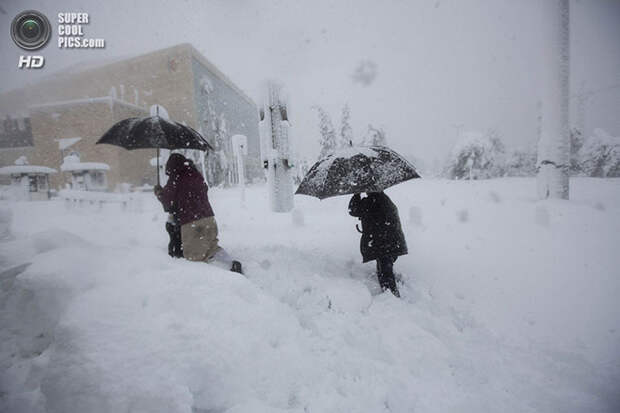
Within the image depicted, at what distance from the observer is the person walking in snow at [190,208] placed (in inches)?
154

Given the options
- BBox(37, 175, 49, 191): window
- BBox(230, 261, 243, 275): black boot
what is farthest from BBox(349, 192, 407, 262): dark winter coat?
BBox(37, 175, 49, 191): window

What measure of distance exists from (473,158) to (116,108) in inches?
952

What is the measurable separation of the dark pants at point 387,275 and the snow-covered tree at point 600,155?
1774 centimetres

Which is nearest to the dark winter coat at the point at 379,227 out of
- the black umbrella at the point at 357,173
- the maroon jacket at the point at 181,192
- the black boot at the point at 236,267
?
the black umbrella at the point at 357,173

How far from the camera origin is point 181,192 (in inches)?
154

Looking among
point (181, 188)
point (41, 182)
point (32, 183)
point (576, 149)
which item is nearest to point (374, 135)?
point (576, 149)

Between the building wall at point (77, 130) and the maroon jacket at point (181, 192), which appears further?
the building wall at point (77, 130)

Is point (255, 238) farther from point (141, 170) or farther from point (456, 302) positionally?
point (141, 170)

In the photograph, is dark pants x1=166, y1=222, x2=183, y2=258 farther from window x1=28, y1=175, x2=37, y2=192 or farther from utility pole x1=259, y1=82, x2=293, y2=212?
window x1=28, y1=175, x2=37, y2=192

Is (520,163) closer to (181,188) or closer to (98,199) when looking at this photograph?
(181,188)

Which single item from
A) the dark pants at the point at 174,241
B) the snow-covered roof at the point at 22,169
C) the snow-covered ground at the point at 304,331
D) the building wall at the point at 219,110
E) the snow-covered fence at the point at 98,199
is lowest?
the snow-covered ground at the point at 304,331

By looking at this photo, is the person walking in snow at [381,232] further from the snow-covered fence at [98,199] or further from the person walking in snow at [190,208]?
the snow-covered fence at [98,199]

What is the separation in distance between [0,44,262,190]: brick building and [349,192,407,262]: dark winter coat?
1928 centimetres

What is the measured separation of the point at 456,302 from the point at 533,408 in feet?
5.78
